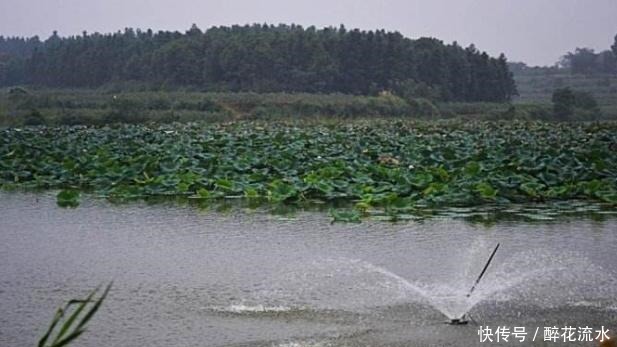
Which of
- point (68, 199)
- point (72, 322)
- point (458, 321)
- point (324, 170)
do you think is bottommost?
point (458, 321)

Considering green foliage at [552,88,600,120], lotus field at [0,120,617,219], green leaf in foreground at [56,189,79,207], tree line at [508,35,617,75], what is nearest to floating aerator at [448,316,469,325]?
lotus field at [0,120,617,219]

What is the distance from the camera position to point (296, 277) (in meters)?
7.12

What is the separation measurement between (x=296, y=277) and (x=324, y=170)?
5418mm

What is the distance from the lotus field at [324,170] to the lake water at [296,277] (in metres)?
1.17

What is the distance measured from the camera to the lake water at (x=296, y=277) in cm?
571

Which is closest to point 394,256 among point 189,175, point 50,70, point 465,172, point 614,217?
point 614,217

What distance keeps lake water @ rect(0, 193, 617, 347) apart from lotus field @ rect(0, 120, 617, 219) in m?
1.17

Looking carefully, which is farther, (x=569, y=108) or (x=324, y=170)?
(x=569, y=108)

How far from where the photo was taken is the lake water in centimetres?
571

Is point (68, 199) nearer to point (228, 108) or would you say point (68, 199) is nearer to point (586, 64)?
point (228, 108)

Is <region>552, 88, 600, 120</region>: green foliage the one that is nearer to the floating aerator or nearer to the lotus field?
the lotus field

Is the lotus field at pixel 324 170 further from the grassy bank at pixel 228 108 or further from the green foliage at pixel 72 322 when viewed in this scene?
the grassy bank at pixel 228 108

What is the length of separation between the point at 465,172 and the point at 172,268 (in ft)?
17.8

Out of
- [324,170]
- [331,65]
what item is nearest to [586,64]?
[331,65]
